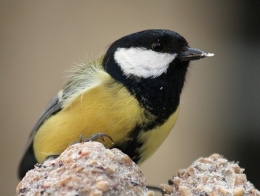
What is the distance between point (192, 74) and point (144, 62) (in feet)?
3.31

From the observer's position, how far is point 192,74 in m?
1.88

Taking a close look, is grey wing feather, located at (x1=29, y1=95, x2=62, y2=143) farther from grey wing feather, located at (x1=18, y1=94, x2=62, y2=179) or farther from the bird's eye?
the bird's eye

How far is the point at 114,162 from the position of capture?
0.54 m

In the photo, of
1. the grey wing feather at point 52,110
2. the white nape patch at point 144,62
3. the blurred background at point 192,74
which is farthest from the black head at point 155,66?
the blurred background at point 192,74

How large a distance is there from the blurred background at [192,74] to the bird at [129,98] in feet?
3.15

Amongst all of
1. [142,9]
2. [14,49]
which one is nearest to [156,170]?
[142,9]

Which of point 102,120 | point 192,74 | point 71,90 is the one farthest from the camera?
point 192,74

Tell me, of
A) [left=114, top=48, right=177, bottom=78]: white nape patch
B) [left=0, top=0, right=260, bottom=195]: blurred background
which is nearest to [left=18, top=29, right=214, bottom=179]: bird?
[left=114, top=48, right=177, bottom=78]: white nape patch

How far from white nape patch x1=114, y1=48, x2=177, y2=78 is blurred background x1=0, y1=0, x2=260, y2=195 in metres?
0.98

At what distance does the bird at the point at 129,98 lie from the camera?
33.5 inches

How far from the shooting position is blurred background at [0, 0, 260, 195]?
75.4 inches

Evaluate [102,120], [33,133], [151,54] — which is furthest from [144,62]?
[33,133]

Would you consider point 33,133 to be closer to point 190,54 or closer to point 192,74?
point 190,54

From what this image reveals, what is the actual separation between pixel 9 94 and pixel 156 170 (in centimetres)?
75
